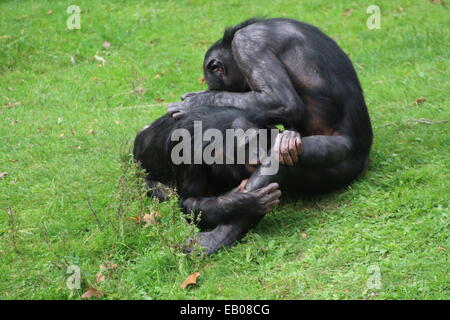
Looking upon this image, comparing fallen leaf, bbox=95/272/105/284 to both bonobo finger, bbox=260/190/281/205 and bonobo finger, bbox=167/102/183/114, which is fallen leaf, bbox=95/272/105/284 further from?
bonobo finger, bbox=167/102/183/114

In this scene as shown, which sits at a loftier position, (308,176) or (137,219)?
(308,176)

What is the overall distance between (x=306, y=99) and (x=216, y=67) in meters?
0.96

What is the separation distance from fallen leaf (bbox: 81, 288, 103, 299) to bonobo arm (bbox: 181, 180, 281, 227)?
846 millimetres

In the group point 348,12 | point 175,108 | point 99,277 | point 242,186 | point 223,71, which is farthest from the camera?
point 348,12

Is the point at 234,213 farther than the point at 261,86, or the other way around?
the point at 261,86

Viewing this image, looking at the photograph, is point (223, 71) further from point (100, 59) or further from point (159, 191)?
point (100, 59)

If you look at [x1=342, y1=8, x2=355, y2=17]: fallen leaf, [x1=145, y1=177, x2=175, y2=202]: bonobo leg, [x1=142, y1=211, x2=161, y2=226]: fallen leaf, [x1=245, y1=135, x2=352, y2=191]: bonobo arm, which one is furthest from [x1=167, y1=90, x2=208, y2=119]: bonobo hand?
[x1=342, y1=8, x2=355, y2=17]: fallen leaf

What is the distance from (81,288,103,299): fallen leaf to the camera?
389 cm

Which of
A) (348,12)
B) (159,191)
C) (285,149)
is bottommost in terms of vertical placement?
(159,191)

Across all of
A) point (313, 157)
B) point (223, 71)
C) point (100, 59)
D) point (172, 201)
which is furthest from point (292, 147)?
point (100, 59)

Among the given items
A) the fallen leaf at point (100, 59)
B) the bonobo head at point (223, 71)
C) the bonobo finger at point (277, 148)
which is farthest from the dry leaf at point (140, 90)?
the bonobo finger at point (277, 148)

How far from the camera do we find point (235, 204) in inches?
179

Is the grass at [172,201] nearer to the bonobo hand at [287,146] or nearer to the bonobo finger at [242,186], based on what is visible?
the bonobo finger at [242,186]

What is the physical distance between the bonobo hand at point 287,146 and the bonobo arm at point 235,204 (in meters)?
0.21
